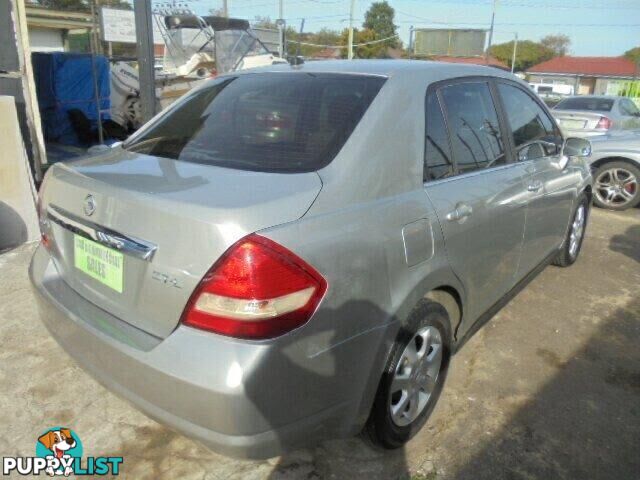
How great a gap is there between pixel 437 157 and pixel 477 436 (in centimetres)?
137

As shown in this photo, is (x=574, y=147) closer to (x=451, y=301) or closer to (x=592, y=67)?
(x=451, y=301)

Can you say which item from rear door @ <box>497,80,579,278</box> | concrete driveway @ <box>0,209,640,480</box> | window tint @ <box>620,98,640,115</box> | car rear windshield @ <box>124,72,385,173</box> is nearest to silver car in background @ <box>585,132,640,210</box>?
rear door @ <box>497,80,579,278</box>

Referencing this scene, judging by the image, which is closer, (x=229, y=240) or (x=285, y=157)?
(x=229, y=240)

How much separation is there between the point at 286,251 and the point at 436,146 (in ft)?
3.64

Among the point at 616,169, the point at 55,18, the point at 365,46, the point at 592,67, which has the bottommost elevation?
the point at 616,169

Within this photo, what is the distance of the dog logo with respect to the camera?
2.33m

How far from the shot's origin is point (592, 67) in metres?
55.2

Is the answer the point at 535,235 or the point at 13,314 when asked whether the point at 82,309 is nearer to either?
the point at 13,314

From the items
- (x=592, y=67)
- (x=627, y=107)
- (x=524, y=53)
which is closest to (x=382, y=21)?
(x=524, y=53)

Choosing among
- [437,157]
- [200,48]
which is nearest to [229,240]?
[437,157]

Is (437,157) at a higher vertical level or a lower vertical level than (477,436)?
higher

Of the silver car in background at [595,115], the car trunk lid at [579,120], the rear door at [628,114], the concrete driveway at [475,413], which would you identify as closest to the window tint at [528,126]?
the concrete driveway at [475,413]

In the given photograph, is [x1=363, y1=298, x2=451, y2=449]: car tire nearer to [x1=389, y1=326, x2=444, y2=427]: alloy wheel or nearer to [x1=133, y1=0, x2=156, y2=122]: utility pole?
[x1=389, y1=326, x2=444, y2=427]: alloy wheel

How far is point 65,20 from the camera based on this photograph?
719 inches
